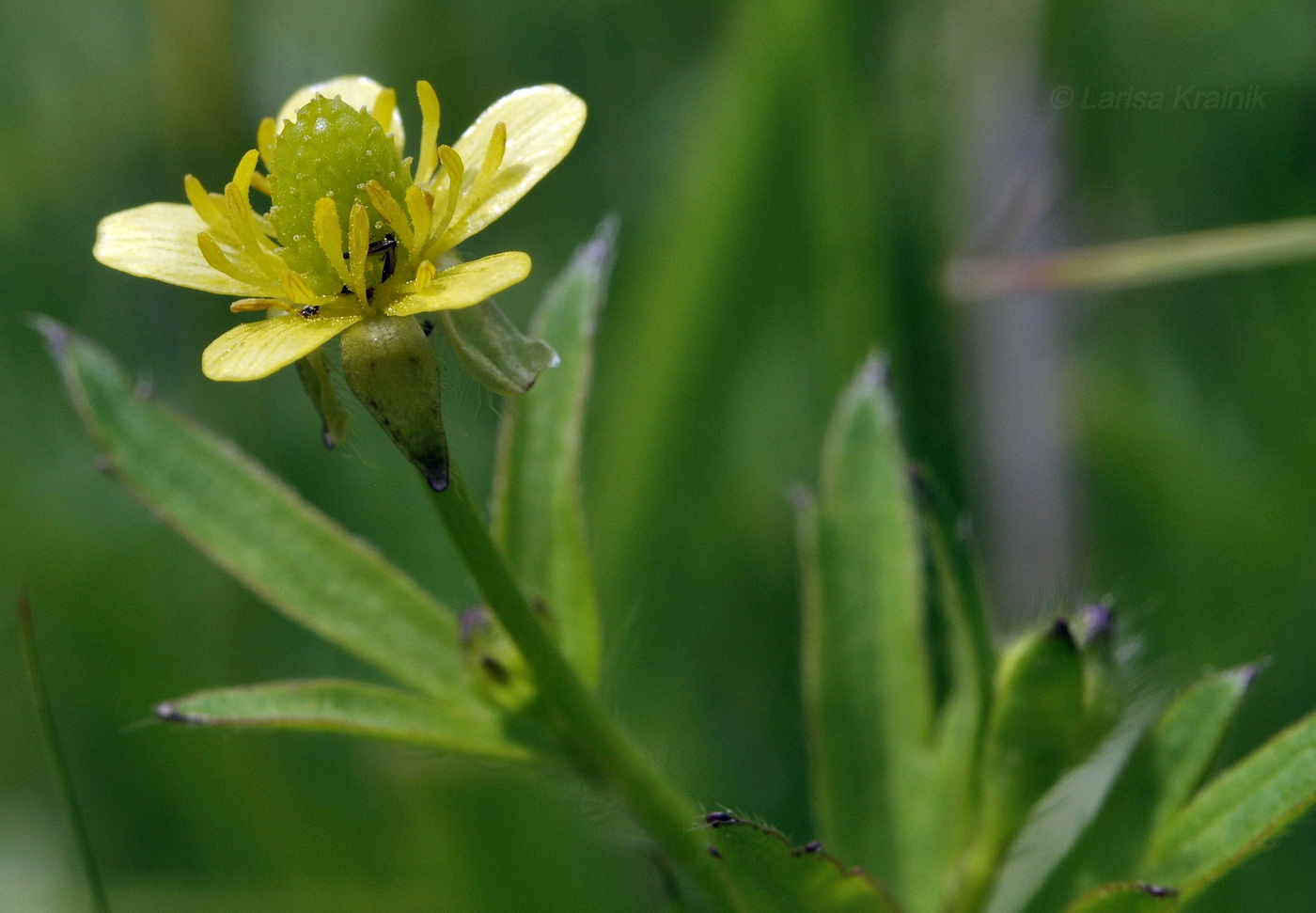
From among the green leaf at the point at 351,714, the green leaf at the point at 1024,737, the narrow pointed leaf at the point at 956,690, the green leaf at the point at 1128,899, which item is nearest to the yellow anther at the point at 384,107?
the green leaf at the point at 351,714

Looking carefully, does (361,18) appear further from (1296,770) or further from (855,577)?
(1296,770)

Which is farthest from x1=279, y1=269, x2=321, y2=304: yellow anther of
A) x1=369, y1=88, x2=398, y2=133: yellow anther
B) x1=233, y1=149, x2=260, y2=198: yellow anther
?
x1=369, y1=88, x2=398, y2=133: yellow anther

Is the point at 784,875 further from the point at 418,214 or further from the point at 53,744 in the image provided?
the point at 53,744

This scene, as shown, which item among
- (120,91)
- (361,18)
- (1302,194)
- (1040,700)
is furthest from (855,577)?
(120,91)

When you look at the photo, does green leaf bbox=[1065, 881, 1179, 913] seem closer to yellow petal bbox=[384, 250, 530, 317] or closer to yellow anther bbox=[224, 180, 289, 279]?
yellow petal bbox=[384, 250, 530, 317]

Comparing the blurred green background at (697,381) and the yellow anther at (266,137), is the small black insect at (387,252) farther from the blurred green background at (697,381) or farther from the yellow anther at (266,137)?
the blurred green background at (697,381)

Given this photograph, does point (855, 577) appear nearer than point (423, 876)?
Yes

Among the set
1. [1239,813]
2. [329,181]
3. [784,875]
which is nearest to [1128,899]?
[1239,813]
